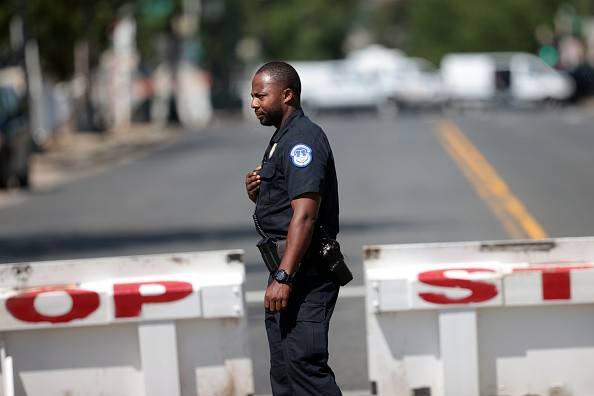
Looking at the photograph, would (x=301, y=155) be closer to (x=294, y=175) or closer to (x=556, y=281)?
(x=294, y=175)

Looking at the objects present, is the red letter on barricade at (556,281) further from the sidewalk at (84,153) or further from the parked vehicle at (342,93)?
the parked vehicle at (342,93)

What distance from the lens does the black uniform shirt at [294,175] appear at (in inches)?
225

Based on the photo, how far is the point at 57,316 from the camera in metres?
6.92

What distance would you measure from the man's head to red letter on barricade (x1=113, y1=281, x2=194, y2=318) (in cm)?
124

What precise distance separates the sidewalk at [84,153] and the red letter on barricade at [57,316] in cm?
1591

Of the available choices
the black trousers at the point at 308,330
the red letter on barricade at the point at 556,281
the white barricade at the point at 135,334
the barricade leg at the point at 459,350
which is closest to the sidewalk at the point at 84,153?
the white barricade at the point at 135,334

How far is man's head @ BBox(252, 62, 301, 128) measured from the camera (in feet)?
19.4

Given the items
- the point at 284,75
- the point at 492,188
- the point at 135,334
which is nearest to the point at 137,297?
the point at 135,334

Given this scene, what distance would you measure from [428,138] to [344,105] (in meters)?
19.2

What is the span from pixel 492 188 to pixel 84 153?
15560 millimetres

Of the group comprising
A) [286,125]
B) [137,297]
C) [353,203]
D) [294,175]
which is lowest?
[137,297]

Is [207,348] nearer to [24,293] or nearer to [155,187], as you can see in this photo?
[24,293]

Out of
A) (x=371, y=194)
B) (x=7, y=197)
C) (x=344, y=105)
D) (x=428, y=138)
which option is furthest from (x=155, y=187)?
(x=344, y=105)

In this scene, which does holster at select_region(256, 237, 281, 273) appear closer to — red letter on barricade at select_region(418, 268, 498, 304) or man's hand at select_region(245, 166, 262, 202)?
man's hand at select_region(245, 166, 262, 202)
